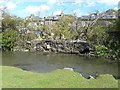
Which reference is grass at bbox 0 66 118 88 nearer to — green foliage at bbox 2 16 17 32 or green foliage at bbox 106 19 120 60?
green foliage at bbox 106 19 120 60

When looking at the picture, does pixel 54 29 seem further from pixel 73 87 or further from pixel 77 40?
pixel 73 87

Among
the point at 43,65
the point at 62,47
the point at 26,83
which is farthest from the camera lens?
the point at 62,47

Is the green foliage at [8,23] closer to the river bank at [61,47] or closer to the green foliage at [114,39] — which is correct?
the river bank at [61,47]

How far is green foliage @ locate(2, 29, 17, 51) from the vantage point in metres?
50.1

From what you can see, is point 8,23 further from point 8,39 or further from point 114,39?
point 114,39

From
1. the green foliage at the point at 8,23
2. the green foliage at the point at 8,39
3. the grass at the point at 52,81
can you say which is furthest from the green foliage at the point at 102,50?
the grass at the point at 52,81

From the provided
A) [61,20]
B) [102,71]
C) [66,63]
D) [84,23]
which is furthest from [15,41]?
[102,71]

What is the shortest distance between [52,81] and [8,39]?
35510 millimetres

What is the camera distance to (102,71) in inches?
1200

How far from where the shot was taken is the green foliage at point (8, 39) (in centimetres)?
5012

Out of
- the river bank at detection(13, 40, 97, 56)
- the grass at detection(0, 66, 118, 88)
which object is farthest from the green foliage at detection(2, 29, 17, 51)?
the grass at detection(0, 66, 118, 88)

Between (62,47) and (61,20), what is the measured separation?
8267 mm

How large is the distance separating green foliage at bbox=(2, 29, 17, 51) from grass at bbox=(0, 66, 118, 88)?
31.5 m

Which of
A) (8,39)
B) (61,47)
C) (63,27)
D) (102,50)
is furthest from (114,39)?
(8,39)
